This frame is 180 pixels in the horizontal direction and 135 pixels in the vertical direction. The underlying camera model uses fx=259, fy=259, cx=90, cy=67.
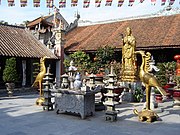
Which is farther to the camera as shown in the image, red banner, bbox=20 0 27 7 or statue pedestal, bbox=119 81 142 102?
statue pedestal, bbox=119 81 142 102

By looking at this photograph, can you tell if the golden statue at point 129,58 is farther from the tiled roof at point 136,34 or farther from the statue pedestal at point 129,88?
the tiled roof at point 136,34

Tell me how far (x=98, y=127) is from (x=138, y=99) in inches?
223

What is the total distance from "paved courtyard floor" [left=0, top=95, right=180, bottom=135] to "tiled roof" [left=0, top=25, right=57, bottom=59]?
846 cm

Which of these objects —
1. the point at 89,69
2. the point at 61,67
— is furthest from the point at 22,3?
the point at 61,67

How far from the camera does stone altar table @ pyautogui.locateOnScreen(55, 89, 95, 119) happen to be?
807 centimetres

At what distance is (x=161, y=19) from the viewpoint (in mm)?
21297

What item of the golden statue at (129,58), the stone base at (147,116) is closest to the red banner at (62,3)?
the golden statue at (129,58)

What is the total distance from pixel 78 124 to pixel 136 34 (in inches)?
548

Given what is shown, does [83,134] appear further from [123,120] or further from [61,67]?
[61,67]

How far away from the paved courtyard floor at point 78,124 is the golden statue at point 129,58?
425 cm

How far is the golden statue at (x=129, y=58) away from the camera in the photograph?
13.2 m

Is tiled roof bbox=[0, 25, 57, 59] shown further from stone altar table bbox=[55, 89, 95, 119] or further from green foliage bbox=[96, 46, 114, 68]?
stone altar table bbox=[55, 89, 95, 119]

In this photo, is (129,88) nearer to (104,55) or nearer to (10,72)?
(104,55)

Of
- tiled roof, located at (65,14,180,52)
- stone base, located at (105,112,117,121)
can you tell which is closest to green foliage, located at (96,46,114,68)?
tiled roof, located at (65,14,180,52)
